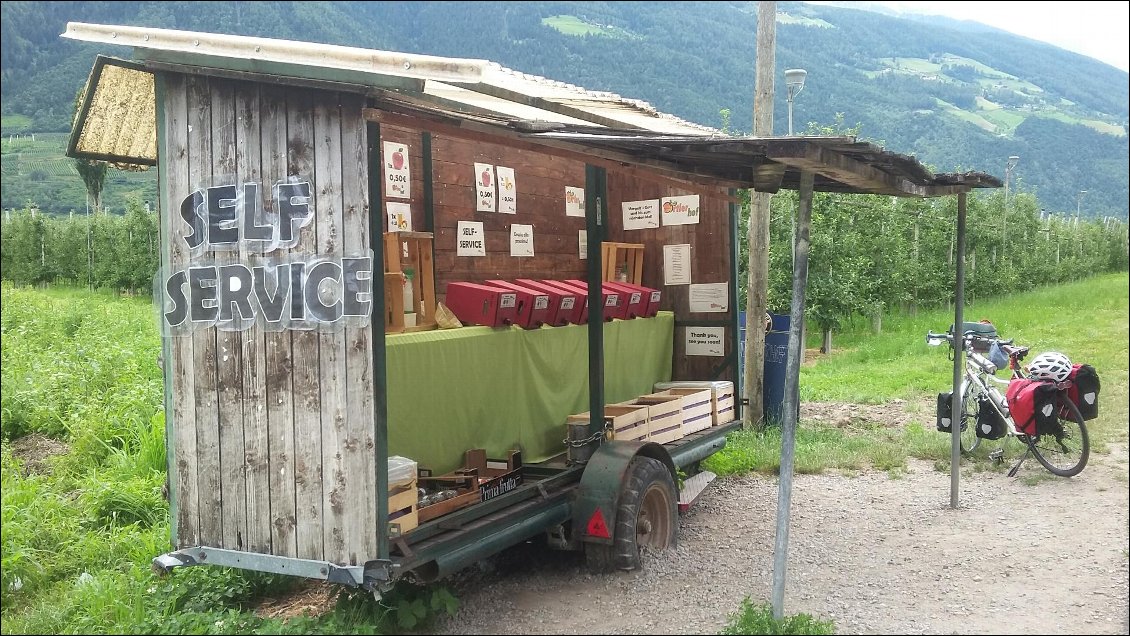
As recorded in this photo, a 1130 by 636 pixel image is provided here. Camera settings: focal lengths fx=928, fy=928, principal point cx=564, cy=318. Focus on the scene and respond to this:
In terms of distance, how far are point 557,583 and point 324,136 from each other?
10.1 feet

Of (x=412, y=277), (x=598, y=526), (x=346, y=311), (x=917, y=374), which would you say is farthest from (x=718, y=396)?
(x=917, y=374)

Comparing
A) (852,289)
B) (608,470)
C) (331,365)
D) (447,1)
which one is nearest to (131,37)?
(331,365)

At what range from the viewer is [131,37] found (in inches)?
183

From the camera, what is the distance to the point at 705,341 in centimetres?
944

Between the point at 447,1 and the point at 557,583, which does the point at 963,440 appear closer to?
the point at 557,583

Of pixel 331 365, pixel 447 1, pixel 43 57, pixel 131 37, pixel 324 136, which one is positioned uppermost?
pixel 447 1

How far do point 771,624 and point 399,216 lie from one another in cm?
407

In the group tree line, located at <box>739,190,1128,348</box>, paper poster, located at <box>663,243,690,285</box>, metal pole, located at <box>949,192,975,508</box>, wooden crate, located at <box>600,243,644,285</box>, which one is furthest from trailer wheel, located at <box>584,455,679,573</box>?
tree line, located at <box>739,190,1128,348</box>

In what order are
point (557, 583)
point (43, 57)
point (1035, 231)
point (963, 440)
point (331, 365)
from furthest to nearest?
1. point (43, 57)
2. point (1035, 231)
3. point (963, 440)
4. point (557, 583)
5. point (331, 365)

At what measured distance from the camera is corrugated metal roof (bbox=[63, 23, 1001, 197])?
4.29 metres

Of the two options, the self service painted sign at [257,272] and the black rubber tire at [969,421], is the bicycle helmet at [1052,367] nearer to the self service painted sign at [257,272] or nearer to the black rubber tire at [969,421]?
the black rubber tire at [969,421]

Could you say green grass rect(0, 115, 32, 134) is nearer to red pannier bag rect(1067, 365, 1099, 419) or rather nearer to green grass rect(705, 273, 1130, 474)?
green grass rect(705, 273, 1130, 474)

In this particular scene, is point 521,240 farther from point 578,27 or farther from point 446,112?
point 578,27

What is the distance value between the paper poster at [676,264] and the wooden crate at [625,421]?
2.15 m
